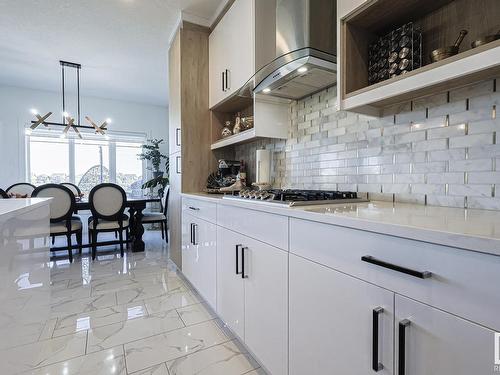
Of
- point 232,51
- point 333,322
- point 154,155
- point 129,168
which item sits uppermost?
point 232,51

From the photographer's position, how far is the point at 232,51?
2152 mm

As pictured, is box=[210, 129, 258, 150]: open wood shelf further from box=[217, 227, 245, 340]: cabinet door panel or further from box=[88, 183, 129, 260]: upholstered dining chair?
box=[88, 183, 129, 260]: upholstered dining chair

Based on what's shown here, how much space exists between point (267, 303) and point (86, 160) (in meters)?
5.49

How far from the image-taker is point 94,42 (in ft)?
10.2

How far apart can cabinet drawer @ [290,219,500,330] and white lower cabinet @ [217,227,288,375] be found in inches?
12.3

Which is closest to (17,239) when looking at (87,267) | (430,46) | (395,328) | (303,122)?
(395,328)

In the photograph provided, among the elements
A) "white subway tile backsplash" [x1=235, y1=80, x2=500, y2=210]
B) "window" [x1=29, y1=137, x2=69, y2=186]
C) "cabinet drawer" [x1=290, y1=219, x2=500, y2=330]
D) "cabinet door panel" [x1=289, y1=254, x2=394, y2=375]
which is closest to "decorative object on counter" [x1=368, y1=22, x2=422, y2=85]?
"white subway tile backsplash" [x1=235, y1=80, x2=500, y2=210]

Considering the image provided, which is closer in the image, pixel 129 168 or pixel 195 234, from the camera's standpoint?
pixel 195 234

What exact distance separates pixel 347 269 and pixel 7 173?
5918mm

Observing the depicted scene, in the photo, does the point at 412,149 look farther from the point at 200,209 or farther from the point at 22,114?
the point at 22,114

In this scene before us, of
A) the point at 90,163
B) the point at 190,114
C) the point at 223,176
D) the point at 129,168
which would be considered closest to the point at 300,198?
the point at 223,176

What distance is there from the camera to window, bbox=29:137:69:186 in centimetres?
478

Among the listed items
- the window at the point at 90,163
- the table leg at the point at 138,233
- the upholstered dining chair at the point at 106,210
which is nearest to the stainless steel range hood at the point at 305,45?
the upholstered dining chair at the point at 106,210

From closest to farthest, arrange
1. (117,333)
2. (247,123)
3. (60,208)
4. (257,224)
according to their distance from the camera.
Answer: (257,224)
(117,333)
(247,123)
(60,208)
